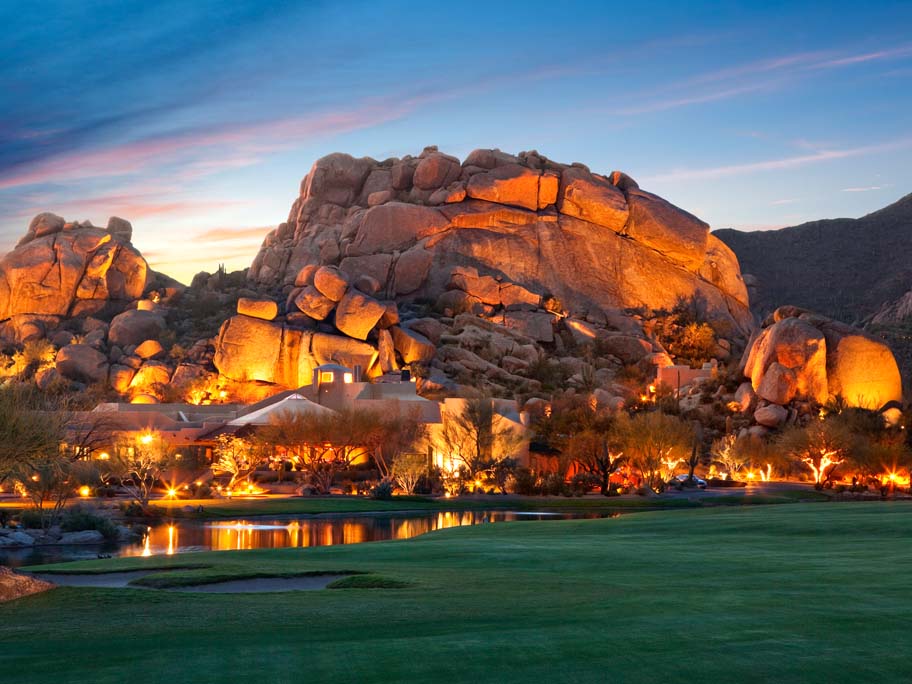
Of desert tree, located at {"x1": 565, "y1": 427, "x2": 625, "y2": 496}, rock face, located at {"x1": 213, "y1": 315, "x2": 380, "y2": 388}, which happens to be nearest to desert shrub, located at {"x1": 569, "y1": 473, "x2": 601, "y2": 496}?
desert tree, located at {"x1": 565, "y1": 427, "x2": 625, "y2": 496}

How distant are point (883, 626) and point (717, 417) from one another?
268ft

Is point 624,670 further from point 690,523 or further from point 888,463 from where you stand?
point 888,463

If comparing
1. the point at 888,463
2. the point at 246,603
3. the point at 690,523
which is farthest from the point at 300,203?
the point at 246,603

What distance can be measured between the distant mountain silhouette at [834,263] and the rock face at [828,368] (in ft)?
230

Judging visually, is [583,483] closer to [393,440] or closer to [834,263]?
[393,440]

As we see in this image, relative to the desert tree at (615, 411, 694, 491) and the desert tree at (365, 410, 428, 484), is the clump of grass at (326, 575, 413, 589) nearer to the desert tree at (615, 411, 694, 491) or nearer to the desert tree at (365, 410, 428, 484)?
the desert tree at (365, 410, 428, 484)

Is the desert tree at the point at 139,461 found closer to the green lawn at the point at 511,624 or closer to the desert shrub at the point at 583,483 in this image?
the desert shrub at the point at 583,483

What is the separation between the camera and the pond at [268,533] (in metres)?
38.6

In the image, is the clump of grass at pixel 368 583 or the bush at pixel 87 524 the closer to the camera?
the clump of grass at pixel 368 583

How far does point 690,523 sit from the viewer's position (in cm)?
4281

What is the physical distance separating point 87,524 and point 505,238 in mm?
99562

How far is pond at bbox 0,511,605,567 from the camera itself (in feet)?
127

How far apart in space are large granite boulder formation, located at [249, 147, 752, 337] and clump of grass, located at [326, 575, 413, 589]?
105 meters


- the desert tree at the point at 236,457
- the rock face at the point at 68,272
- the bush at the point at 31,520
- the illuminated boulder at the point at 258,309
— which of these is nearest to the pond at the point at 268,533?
the bush at the point at 31,520
